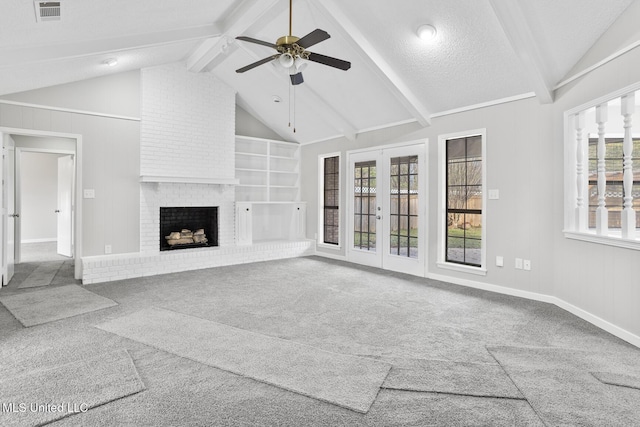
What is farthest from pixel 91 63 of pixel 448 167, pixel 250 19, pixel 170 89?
pixel 448 167

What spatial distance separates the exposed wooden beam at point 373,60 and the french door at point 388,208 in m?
0.59

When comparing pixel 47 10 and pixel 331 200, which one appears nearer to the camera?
pixel 47 10

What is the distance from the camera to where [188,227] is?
6.65 meters

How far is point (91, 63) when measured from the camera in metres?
4.54

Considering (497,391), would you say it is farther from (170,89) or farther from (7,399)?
(170,89)

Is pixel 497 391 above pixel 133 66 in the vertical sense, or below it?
below

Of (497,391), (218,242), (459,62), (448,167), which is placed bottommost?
(497,391)

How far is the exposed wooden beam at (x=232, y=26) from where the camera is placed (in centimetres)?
418

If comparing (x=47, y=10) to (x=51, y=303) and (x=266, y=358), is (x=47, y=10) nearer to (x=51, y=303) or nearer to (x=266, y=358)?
(x=51, y=303)

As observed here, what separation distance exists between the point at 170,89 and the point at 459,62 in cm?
455

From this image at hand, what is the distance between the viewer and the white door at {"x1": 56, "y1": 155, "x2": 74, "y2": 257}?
6.96m

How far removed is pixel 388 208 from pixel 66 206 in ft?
21.3

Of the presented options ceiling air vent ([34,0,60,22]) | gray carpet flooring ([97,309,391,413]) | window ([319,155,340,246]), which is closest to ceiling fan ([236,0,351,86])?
ceiling air vent ([34,0,60,22])

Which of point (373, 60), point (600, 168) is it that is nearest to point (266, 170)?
point (373, 60)
